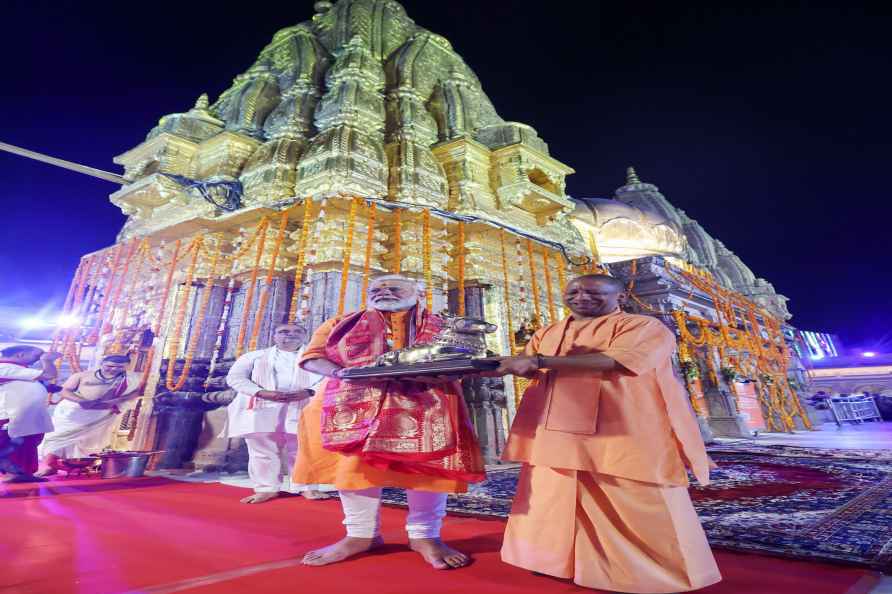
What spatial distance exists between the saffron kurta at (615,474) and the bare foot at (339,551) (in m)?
0.60

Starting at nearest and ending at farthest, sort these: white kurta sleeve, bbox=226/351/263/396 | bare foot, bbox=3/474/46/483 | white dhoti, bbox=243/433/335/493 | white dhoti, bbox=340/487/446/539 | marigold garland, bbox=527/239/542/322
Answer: white dhoti, bbox=340/487/446/539, white dhoti, bbox=243/433/335/493, white kurta sleeve, bbox=226/351/263/396, bare foot, bbox=3/474/46/483, marigold garland, bbox=527/239/542/322

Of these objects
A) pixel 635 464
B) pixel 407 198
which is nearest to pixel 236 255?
pixel 407 198

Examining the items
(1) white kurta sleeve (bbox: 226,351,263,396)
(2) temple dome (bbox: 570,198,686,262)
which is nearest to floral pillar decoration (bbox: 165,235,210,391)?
(1) white kurta sleeve (bbox: 226,351,263,396)

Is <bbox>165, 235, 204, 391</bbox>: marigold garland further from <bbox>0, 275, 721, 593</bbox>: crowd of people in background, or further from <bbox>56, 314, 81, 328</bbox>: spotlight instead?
<bbox>0, 275, 721, 593</bbox>: crowd of people in background

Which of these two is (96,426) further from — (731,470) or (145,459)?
(731,470)

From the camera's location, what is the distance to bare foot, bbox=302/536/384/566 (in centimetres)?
169

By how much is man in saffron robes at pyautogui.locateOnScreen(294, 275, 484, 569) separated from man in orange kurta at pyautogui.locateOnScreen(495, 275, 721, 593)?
25 cm

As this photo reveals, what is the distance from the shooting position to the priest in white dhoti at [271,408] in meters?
3.47

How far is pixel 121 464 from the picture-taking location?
167 inches

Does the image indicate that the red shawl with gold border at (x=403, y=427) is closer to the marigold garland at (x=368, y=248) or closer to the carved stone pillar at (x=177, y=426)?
the carved stone pillar at (x=177, y=426)

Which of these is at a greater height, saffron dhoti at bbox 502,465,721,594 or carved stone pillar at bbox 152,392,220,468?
carved stone pillar at bbox 152,392,220,468

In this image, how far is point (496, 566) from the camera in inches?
66.7

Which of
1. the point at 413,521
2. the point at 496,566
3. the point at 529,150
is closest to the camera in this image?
the point at 496,566

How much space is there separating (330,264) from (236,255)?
5.89 ft
